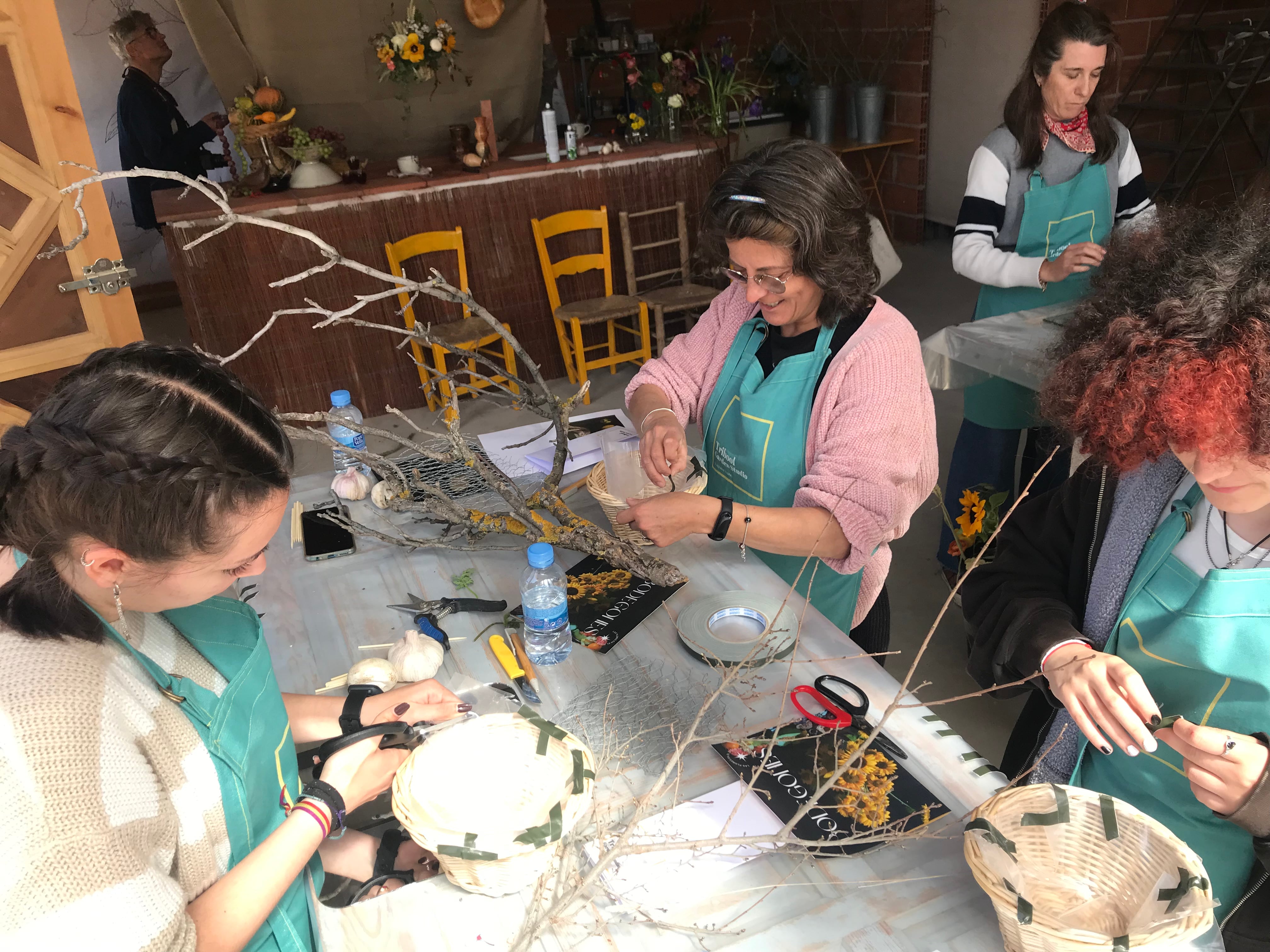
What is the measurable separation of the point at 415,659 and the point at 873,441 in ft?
3.03

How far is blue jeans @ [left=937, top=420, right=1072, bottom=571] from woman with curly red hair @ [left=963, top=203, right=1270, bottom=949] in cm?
154

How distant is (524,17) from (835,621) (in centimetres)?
464

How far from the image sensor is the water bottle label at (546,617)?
1470 mm

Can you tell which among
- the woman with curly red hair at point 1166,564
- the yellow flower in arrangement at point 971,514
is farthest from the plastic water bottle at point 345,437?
the yellow flower in arrangement at point 971,514

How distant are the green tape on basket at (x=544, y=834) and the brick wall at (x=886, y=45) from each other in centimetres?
669

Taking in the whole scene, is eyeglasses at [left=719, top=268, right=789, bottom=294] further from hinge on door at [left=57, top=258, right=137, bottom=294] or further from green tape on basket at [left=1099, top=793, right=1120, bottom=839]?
hinge on door at [left=57, top=258, right=137, bottom=294]

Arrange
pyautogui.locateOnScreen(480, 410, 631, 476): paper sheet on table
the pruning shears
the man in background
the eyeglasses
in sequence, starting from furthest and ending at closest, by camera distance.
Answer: the man in background, pyautogui.locateOnScreen(480, 410, 631, 476): paper sheet on table, the eyeglasses, the pruning shears

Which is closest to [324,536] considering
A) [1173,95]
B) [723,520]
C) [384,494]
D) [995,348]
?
[384,494]

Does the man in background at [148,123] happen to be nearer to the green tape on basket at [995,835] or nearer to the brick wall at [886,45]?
the brick wall at [886,45]

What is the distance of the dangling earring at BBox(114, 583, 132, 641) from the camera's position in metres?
1.00

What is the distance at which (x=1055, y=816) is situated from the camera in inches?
41.0

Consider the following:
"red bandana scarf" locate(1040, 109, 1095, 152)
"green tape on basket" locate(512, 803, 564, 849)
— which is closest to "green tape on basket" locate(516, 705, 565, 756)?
"green tape on basket" locate(512, 803, 564, 849)

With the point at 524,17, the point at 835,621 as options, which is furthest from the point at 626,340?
the point at 835,621

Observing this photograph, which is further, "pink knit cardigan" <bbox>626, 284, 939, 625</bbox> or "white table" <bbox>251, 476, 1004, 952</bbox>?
"pink knit cardigan" <bbox>626, 284, 939, 625</bbox>
